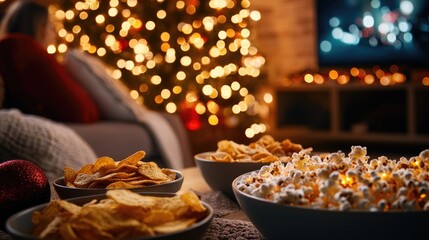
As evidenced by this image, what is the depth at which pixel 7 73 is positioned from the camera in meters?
2.55

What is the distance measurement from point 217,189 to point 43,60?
1671mm

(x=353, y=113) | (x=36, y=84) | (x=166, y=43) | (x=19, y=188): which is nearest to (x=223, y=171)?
(x=19, y=188)

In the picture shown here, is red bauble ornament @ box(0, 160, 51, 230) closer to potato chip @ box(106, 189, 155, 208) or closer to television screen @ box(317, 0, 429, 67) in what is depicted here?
potato chip @ box(106, 189, 155, 208)

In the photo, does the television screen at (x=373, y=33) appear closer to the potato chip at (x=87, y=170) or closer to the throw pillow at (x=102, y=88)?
the throw pillow at (x=102, y=88)

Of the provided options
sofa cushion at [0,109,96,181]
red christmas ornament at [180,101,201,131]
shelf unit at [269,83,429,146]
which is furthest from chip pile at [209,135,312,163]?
shelf unit at [269,83,429,146]

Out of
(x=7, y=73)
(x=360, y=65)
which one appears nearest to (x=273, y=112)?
(x=360, y=65)

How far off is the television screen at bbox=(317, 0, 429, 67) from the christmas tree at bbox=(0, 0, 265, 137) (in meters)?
1.03

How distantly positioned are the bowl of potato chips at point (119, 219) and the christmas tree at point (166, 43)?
368 centimetres

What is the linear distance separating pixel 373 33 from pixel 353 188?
4507mm

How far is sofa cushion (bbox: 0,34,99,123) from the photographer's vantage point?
8.40ft

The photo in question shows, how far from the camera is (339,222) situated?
2.23ft

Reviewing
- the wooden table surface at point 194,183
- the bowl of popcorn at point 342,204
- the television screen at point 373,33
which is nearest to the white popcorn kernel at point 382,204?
the bowl of popcorn at point 342,204

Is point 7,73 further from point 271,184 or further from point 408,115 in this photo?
point 408,115

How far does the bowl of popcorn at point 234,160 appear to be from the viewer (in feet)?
3.74
